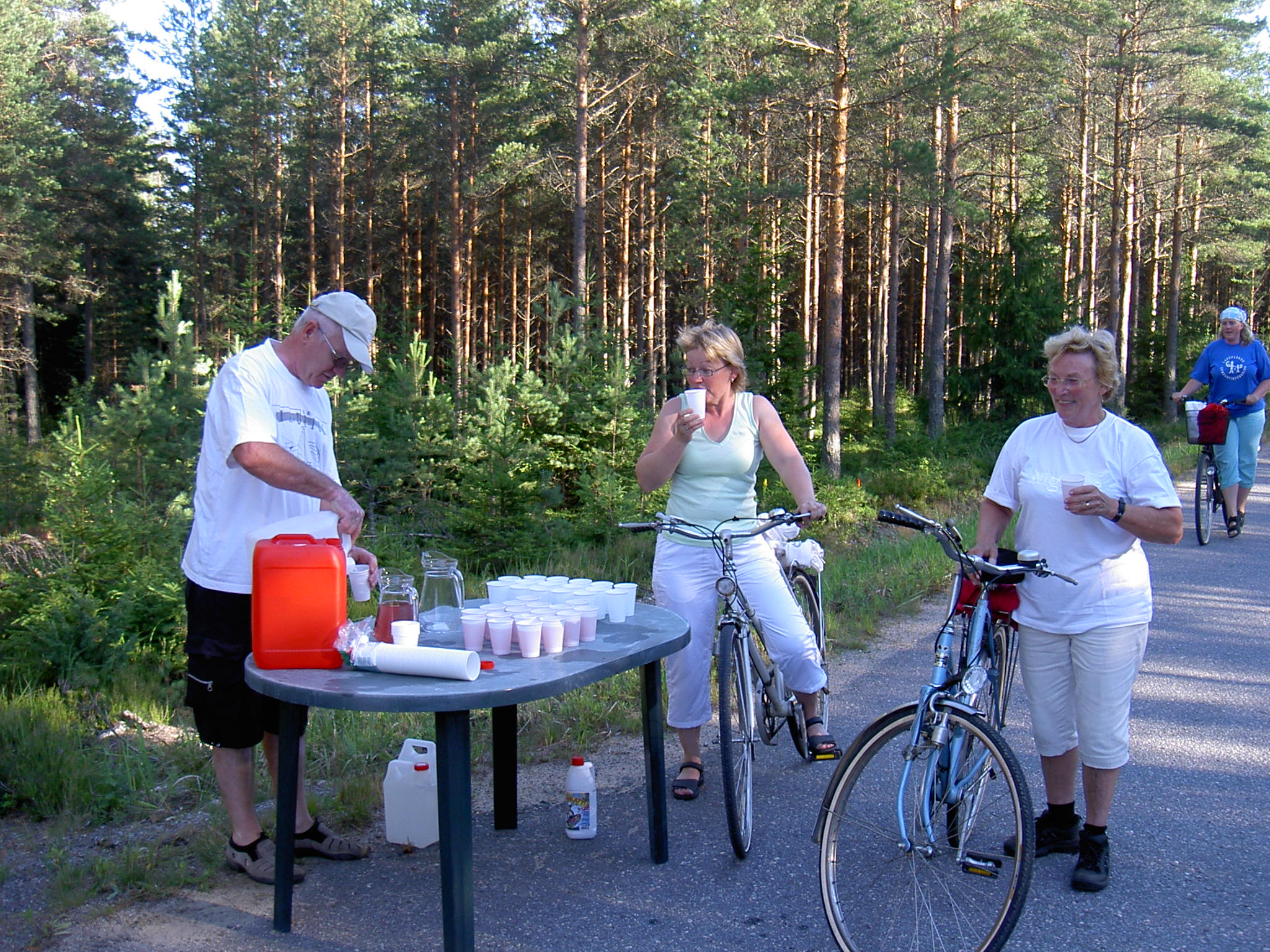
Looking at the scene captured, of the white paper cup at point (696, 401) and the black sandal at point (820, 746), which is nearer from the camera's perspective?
the white paper cup at point (696, 401)

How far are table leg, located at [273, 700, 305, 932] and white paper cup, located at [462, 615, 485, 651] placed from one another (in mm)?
648

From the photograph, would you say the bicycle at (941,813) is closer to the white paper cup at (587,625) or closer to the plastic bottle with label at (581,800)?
the white paper cup at (587,625)

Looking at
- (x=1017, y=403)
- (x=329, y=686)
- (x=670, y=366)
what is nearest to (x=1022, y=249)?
(x=1017, y=403)

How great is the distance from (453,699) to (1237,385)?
393 inches

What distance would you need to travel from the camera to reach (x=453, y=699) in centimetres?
280

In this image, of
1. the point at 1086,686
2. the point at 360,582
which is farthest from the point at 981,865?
the point at 360,582

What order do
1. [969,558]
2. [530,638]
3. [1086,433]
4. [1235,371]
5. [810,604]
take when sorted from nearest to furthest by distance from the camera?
[530,638] < [969,558] < [1086,433] < [810,604] < [1235,371]

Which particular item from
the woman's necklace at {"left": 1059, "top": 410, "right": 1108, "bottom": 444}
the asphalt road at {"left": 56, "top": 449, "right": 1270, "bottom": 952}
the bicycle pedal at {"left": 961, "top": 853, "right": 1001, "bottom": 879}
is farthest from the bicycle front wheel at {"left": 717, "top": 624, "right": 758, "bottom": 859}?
the woman's necklace at {"left": 1059, "top": 410, "right": 1108, "bottom": 444}

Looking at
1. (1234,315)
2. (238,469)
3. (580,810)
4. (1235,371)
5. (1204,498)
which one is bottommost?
(580,810)

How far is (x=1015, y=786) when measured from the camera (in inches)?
117

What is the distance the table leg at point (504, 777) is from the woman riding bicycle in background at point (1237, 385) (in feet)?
26.9

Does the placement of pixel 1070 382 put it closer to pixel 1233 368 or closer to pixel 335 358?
pixel 335 358

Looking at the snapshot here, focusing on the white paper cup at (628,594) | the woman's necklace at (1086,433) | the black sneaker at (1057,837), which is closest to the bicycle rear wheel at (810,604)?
the black sneaker at (1057,837)

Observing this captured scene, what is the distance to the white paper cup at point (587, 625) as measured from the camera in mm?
3570
